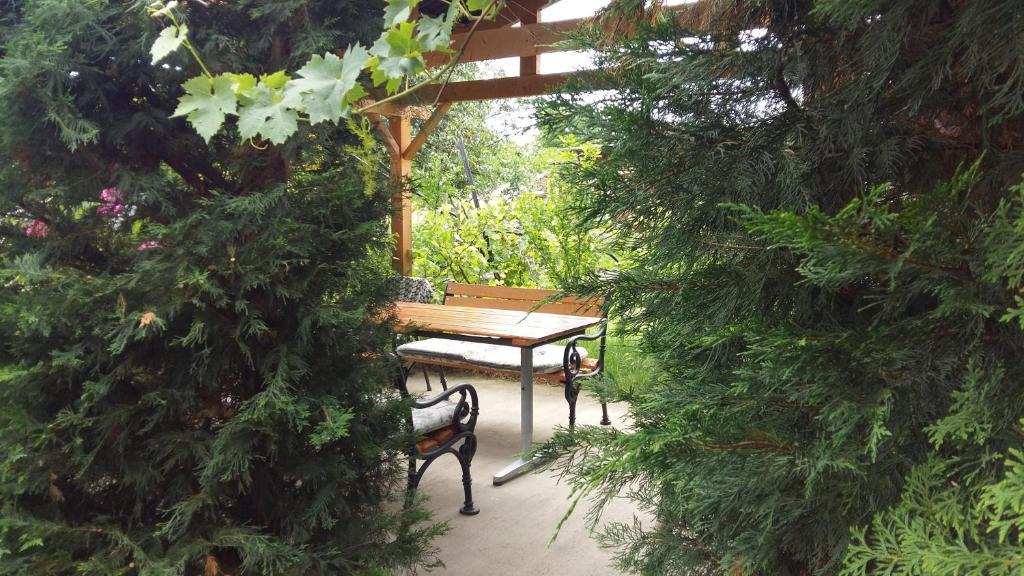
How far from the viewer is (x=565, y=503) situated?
11.9ft

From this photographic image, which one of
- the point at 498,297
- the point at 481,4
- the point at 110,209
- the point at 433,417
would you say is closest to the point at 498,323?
the point at 433,417

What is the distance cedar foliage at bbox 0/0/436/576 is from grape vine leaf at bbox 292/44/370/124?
69 cm

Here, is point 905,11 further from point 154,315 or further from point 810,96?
point 154,315

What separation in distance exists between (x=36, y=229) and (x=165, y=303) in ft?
1.24

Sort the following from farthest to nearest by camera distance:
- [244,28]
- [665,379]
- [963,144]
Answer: [244,28] < [665,379] < [963,144]

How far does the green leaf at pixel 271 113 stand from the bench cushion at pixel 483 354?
361cm

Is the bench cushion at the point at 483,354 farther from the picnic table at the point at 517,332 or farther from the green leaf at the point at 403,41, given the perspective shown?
the green leaf at the point at 403,41

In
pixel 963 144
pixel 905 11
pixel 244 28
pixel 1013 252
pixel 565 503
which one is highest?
pixel 244 28

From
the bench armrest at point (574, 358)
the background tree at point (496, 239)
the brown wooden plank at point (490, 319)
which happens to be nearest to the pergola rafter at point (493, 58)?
the background tree at point (496, 239)

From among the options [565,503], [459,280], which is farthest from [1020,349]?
[459,280]

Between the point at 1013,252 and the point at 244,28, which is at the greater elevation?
the point at 244,28

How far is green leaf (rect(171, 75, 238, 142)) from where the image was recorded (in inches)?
33.1

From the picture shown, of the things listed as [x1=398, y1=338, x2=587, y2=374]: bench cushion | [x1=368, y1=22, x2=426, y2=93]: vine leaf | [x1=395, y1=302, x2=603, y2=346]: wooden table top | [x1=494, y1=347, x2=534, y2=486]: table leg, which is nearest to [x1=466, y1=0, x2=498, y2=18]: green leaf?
[x1=368, y1=22, x2=426, y2=93]: vine leaf

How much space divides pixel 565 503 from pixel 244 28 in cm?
280
